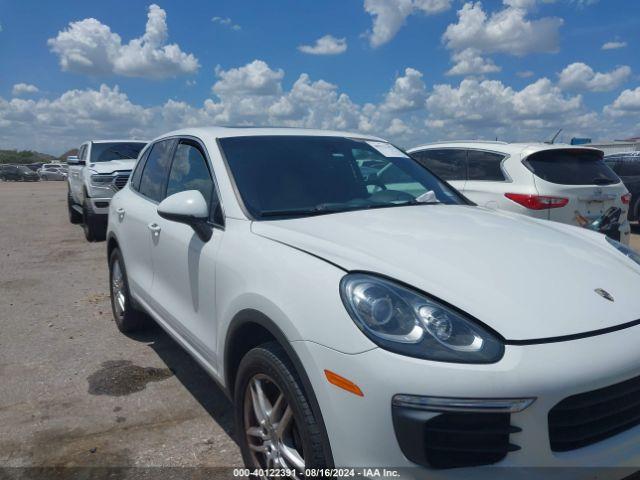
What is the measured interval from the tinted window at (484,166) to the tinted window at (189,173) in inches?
165

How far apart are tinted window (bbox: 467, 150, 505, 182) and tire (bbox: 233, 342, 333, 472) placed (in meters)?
4.98

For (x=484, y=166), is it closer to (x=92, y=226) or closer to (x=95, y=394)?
(x=95, y=394)

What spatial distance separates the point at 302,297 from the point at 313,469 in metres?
0.63

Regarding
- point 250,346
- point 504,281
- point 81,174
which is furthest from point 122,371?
point 81,174

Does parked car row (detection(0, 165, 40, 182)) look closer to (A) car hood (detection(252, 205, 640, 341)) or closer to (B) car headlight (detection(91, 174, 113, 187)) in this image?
(B) car headlight (detection(91, 174, 113, 187))

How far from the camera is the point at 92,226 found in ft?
33.3

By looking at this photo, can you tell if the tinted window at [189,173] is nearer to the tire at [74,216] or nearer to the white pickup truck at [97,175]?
the white pickup truck at [97,175]

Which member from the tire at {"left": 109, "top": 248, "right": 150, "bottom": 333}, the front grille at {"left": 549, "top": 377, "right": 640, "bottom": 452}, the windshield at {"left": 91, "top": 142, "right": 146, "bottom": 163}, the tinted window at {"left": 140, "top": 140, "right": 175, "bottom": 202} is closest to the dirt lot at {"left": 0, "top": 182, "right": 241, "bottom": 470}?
the tire at {"left": 109, "top": 248, "right": 150, "bottom": 333}

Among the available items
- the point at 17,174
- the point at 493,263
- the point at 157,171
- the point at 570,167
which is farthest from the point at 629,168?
the point at 17,174

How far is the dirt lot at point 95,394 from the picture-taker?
310 centimetres

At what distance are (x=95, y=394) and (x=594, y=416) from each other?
3.20 meters

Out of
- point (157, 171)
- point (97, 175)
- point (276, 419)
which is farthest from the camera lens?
point (97, 175)

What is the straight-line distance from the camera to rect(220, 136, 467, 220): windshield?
300cm

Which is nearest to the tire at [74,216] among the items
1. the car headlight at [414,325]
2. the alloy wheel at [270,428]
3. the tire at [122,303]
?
the tire at [122,303]
